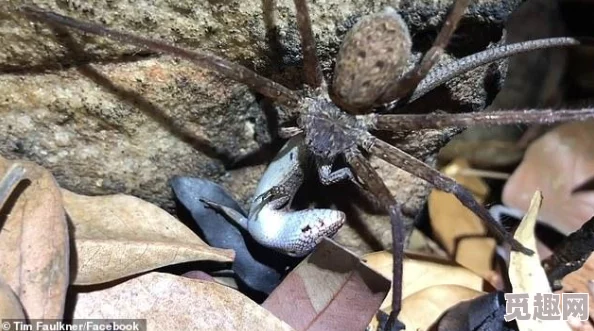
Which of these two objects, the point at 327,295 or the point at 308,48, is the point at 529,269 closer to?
the point at 327,295

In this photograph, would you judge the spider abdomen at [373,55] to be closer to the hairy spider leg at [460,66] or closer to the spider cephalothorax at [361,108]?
the spider cephalothorax at [361,108]

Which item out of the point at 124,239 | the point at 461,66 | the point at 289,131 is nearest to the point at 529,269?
the point at 461,66

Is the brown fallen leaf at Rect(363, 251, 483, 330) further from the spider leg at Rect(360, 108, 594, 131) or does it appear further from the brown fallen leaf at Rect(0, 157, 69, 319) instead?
the brown fallen leaf at Rect(0, 157, 69, 319)

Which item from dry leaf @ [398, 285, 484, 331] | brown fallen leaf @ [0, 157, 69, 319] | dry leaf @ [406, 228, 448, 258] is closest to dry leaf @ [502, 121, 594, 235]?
dry leaf @ [406, 228, 448, 258]

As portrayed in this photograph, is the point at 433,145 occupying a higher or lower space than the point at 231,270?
higher

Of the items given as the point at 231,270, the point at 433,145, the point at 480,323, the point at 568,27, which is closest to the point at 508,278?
the point at 480,323

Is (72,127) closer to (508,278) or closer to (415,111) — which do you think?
(415,111)
